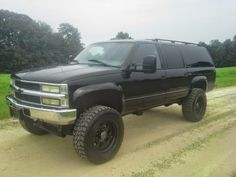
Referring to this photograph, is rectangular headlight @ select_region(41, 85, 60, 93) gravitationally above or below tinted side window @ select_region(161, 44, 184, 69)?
below

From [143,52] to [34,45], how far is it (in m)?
46.6

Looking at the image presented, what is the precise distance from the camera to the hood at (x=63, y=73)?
16.0 ft

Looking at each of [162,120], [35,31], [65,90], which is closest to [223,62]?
[35,31]

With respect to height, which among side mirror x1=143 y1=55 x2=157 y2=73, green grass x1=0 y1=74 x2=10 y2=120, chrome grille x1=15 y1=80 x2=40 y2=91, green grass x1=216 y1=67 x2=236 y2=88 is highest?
side mirror x1=143 y1=55 x2=157 y2=73

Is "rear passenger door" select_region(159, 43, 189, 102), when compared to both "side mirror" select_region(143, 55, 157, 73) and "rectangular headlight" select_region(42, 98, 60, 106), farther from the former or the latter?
"rectangular headlight" select_region(42, 98, 60, 106)

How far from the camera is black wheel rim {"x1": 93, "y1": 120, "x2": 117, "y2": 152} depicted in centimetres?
516

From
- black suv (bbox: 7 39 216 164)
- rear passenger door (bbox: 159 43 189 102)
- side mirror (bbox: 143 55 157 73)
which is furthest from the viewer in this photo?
rear passenger door (bbox: 159 43 189 102)

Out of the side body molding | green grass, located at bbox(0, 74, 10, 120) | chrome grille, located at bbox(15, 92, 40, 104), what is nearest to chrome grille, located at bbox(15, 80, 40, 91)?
chrome grille, located at bbox(15, 92, 40, 104)

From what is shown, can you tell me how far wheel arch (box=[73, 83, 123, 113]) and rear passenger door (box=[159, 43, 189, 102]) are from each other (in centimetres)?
160

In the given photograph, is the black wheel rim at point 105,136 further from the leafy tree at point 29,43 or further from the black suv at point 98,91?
the leafy tree at point 29,43

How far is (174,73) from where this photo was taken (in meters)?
7.14

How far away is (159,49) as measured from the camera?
6953mm

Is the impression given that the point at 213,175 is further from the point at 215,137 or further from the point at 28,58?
the point at 28,58

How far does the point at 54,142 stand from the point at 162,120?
10.2 feet
